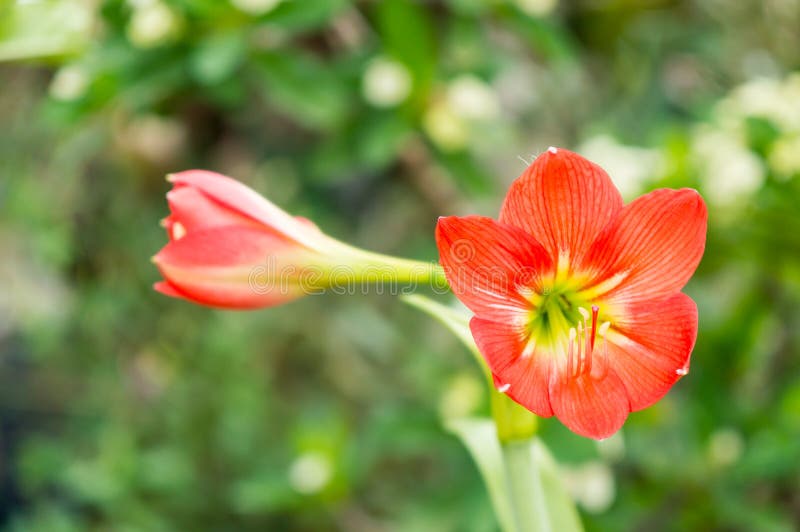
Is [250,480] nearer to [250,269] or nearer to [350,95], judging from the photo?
[350,95]

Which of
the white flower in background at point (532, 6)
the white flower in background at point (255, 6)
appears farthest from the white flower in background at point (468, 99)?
the white flower in background at point (255, 6)

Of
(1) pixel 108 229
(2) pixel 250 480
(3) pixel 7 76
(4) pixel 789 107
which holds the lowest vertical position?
(2) pixel 250 480

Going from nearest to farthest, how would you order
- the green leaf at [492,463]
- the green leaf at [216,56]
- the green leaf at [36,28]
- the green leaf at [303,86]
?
the green leaf at [492,463] → the green leaf at [36,28] → the green leaf at [216,56] → the green leaf at [303,86]

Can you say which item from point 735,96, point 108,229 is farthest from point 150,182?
point 735,96

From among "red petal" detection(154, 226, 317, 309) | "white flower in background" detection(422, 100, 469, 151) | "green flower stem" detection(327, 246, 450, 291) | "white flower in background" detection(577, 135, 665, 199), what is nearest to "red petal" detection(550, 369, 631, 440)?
"green flower stem" detection(327, 246, 450, 291)

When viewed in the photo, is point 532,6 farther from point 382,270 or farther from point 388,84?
point 382,270

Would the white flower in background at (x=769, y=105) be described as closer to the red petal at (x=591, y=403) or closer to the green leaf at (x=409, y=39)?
the green leaf at (x=409, y=39)

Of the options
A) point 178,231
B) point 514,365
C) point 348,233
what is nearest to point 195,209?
point 178,231
